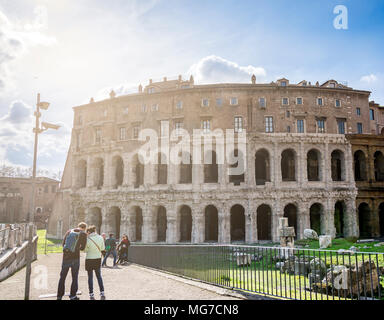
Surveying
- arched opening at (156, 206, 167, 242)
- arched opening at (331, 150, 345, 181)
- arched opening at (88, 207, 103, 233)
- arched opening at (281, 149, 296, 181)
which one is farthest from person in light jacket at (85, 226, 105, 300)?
arched opening at (331, 150, 345, 181)

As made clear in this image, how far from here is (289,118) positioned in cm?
3017

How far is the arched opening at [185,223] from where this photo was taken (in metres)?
31.7

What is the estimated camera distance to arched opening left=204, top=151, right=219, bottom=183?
29.7 meters

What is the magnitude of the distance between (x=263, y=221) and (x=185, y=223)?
26.5ft

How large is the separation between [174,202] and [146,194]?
312cm

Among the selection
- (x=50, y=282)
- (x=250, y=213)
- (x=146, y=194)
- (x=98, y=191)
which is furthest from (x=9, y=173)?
(x=50, y=282)

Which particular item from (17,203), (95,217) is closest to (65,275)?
(95,217)

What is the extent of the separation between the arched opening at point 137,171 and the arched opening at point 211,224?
26.0ft

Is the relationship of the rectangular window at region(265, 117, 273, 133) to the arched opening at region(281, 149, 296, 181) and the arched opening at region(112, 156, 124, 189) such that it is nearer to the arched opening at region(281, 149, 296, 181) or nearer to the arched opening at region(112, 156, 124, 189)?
the arched opening at region(281, 149, 296, 181)

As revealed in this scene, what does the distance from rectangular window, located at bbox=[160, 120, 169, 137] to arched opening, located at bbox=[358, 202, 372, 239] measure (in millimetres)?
20891

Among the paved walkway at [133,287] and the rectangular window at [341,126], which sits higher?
the rectangular window at [341,126]

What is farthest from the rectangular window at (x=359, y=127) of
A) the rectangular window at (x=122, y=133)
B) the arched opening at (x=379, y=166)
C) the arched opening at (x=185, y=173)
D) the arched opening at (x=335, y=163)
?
the rectangular window at (x=122, y=133)

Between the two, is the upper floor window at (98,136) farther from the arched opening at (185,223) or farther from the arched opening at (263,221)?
the arched opening at (263,221)
